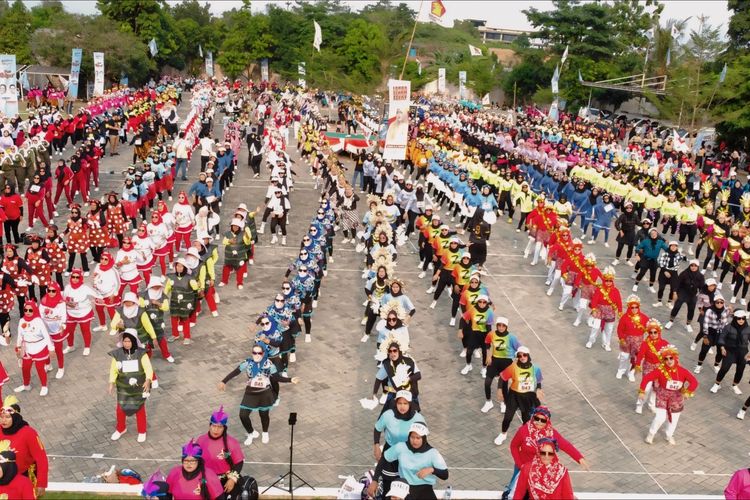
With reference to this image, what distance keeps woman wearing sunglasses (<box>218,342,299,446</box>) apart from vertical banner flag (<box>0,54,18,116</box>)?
86.9 ft

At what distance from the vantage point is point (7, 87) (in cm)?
3139

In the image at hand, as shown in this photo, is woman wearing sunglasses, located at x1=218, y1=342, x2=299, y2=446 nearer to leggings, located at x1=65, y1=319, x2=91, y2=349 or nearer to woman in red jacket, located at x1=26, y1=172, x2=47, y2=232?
leggings, located at x1=65, y1=319, x2=91, y2=349

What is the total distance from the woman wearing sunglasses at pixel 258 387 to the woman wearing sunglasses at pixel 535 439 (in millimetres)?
3410

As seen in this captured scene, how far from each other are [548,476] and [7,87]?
1272 inches

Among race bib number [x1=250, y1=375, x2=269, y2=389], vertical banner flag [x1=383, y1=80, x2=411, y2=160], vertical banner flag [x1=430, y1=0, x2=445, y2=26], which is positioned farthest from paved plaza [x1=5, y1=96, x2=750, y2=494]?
vertical banner flag [x1=430, y1=0, x2=445, y2=26]

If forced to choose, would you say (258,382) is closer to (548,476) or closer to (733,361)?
(548,476)

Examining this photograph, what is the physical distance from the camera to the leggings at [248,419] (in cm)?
985

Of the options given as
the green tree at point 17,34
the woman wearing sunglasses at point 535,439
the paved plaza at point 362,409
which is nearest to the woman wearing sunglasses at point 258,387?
the paved plaza at point 362,409

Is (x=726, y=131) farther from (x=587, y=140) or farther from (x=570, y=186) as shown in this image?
(x=570, y=186)

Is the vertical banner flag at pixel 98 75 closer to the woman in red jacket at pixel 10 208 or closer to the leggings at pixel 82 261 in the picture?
the woman in red jacket at pixel 10 208

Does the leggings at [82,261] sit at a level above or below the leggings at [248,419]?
above

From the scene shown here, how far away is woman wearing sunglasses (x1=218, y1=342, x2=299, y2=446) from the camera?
388 inches

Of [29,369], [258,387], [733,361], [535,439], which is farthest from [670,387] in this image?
[29,369]

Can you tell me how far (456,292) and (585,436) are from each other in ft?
14.9
